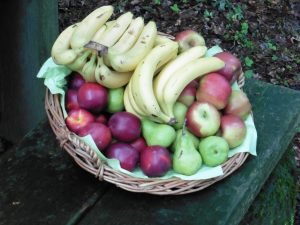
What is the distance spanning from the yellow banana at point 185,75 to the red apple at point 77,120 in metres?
0.29

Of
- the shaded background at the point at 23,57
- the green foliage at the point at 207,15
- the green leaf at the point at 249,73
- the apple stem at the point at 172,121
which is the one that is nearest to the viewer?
the apple stem at the point at 172,121

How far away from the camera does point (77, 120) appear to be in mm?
1855

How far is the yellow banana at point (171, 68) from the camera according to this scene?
1.89 m

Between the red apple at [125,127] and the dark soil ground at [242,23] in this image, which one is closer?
the red apple at [125,127]

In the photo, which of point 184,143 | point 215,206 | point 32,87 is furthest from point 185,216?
point 32,87

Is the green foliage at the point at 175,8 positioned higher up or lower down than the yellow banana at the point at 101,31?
lower down

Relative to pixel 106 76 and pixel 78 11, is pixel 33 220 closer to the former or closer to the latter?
pixel 106 76

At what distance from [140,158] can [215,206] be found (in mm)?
316

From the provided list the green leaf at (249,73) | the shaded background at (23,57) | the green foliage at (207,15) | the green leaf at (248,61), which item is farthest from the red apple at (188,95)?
the green foliage at (207,15)

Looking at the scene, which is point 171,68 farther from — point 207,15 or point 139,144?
point 207,15

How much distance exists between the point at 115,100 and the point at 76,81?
20 centimetres

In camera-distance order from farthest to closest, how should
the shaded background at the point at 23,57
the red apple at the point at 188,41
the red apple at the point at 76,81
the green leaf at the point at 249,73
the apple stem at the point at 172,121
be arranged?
the green leaf at the point at 249,73 < the shaded background at the point at 23,57 < the red apple at the point at 188,41 < the red apple at the point at 76,81 < the apple stem at the point at 172,121

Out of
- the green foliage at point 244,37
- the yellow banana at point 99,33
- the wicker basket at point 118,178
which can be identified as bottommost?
the green foliage at point 244,37

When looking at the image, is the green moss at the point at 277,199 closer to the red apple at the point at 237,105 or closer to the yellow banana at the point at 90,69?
the red apple at the point at 237,105
